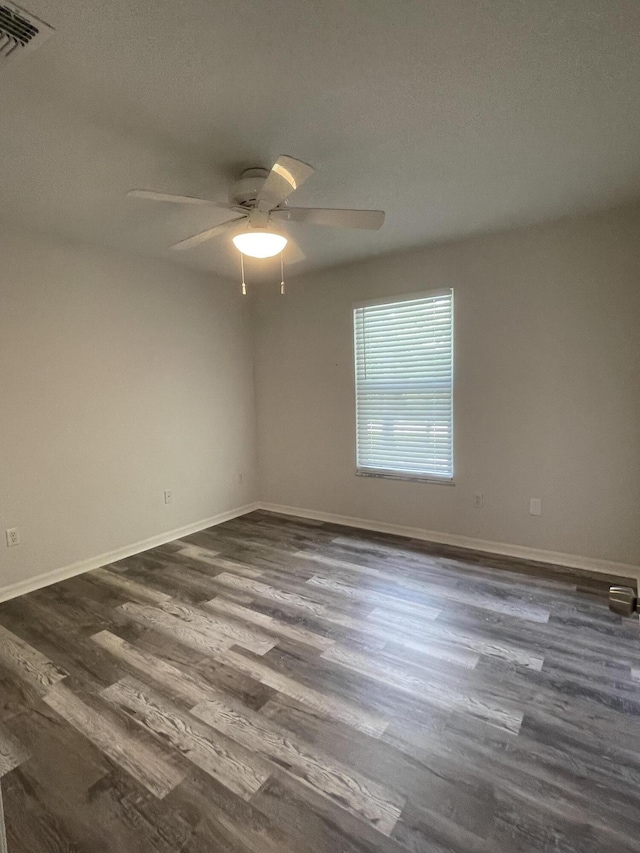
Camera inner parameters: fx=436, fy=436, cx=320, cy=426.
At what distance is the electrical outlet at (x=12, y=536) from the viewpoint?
116 inches

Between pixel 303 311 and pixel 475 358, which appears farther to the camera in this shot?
pixel 303 311

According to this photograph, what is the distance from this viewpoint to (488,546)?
3.56 m

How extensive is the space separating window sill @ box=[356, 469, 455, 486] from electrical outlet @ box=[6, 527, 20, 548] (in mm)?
2749

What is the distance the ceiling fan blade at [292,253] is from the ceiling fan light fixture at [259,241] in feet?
3.22

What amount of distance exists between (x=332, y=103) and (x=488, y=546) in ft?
10.5

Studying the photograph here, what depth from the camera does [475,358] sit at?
11.5 ft

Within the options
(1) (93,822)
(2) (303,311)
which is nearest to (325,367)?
(2) (303,311)

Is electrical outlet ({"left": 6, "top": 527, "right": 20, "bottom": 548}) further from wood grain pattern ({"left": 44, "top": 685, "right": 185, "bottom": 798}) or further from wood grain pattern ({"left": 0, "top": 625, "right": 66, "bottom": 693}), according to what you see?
wood grain pattern ({"left": 44, "top": 685, "right": 185, "bottom": 798})

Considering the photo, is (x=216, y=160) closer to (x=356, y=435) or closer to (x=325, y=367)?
(x=325, y=367)

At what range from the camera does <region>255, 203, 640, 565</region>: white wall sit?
2980 millimetres

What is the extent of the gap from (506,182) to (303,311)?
230 centimetres

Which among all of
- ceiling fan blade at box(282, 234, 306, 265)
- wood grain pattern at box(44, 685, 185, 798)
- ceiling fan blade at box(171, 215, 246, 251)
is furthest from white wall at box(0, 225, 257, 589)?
wood grain pattern at box(44, 685, 185, 798)

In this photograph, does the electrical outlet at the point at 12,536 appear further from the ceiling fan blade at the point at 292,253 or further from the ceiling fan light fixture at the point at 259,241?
the ceiling fan blade at the point at 292,253

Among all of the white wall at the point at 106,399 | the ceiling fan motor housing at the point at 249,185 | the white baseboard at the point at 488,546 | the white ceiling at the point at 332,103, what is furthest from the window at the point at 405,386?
the ceiling fan motor housing at the point at 249,185
